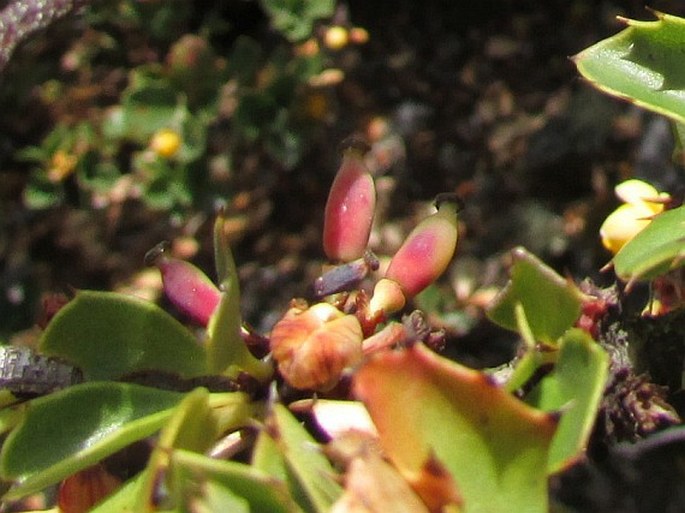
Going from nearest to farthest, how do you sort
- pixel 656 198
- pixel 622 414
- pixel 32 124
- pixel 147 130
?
pixel 622 414, pixel 656 198, pixel 147 130, pixel 32 124

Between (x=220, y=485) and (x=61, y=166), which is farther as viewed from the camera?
(x=61, y=166)

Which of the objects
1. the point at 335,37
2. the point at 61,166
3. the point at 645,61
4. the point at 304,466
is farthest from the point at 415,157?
the point at 304,466

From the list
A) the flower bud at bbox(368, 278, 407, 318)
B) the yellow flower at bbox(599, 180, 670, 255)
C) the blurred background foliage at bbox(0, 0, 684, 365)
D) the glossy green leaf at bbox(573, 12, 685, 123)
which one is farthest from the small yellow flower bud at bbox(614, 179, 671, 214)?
the blurred background foliage at bbox(0, 0, 684, 365)

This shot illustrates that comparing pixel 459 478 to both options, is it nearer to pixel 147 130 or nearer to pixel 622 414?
pixel 622 414

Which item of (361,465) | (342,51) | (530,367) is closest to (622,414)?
(530,367)

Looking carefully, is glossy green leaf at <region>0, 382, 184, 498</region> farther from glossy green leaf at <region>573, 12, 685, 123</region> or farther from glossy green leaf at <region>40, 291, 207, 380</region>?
glossy green leaf at <region>573, 12, 685, 123</region>

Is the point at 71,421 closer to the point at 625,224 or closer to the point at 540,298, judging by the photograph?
the point at 540,298
